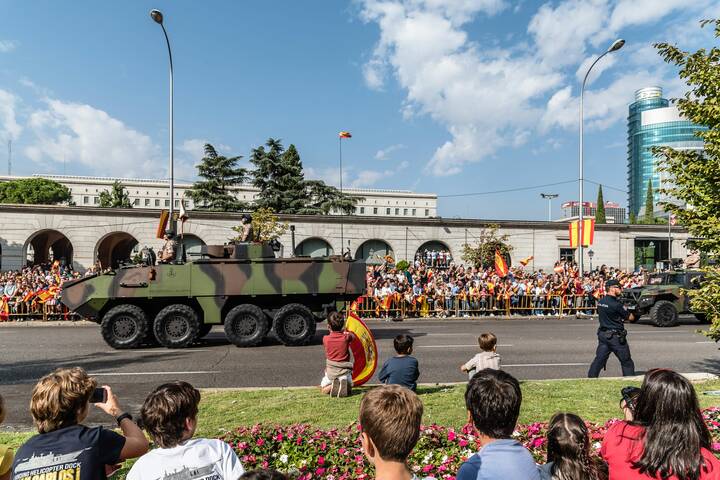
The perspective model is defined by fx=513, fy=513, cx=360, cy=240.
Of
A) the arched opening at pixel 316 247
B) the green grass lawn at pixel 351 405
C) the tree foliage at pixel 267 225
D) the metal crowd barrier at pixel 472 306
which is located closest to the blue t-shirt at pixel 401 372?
the green grass lawn at pixel 351 405

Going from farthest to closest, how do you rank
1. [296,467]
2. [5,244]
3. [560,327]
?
[5,244] < [560,327] < [296,467]

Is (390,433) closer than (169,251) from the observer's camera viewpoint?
Yes

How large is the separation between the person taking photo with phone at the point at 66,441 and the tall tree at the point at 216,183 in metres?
43.8

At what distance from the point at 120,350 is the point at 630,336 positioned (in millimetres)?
13669

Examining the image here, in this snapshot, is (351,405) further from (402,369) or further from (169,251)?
(169,251)

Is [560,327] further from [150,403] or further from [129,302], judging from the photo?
[150,403]

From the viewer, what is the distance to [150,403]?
257 cm

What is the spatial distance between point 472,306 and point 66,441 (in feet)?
63.7

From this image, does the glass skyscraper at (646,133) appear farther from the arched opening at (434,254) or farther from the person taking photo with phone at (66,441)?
the person taking photo with phone at (66,441)

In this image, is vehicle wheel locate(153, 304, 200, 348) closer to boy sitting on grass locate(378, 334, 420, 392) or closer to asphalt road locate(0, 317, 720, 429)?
asphalt road locate(0, 317, 720, 429)

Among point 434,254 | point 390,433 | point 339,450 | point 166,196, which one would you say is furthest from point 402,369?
point 166,196

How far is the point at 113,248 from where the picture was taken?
136 feet

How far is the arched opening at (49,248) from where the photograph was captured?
38.5 metres

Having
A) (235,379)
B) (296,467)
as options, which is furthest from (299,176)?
(296,467)
